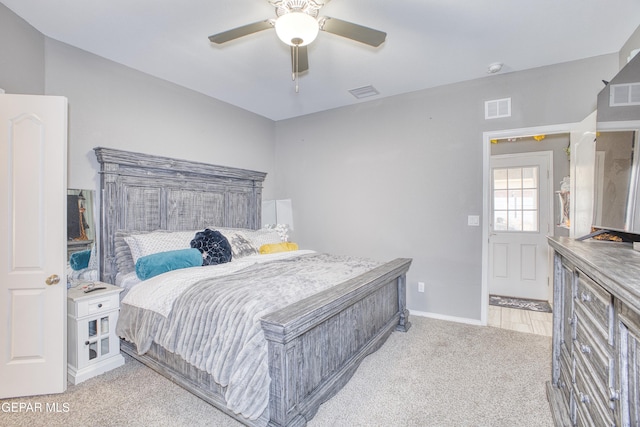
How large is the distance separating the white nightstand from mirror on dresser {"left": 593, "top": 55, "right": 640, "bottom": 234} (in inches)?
132

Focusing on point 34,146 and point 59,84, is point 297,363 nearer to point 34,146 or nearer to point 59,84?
point 34,146

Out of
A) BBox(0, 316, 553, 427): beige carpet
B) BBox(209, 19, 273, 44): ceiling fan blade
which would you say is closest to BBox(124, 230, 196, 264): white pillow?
BBox(0, 316, 553, 427): beige carpet

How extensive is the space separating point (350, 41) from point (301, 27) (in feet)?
3.45

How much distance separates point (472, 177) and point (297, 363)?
2.87 meters

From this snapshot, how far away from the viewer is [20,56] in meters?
2.37

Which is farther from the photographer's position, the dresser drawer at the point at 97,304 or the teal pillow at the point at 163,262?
the teal pillow at the point at 163,262

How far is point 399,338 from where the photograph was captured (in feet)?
10.2

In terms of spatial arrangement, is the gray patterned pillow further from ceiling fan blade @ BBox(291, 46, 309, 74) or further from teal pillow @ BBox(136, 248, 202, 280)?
ceiling fan blade @ BBox(291, 46, 309, 74)

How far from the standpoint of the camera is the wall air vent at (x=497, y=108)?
3381mm

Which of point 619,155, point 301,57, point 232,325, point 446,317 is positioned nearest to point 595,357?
point 619,155

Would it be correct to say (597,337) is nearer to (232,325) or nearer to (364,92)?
(232,325)

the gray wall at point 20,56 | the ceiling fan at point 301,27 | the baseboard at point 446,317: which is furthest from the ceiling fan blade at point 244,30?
the baseboard at point 446,317

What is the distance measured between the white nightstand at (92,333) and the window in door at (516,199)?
5.05 metres

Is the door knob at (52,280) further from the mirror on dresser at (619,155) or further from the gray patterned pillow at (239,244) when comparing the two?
the mirror on dresser at (619,155)
